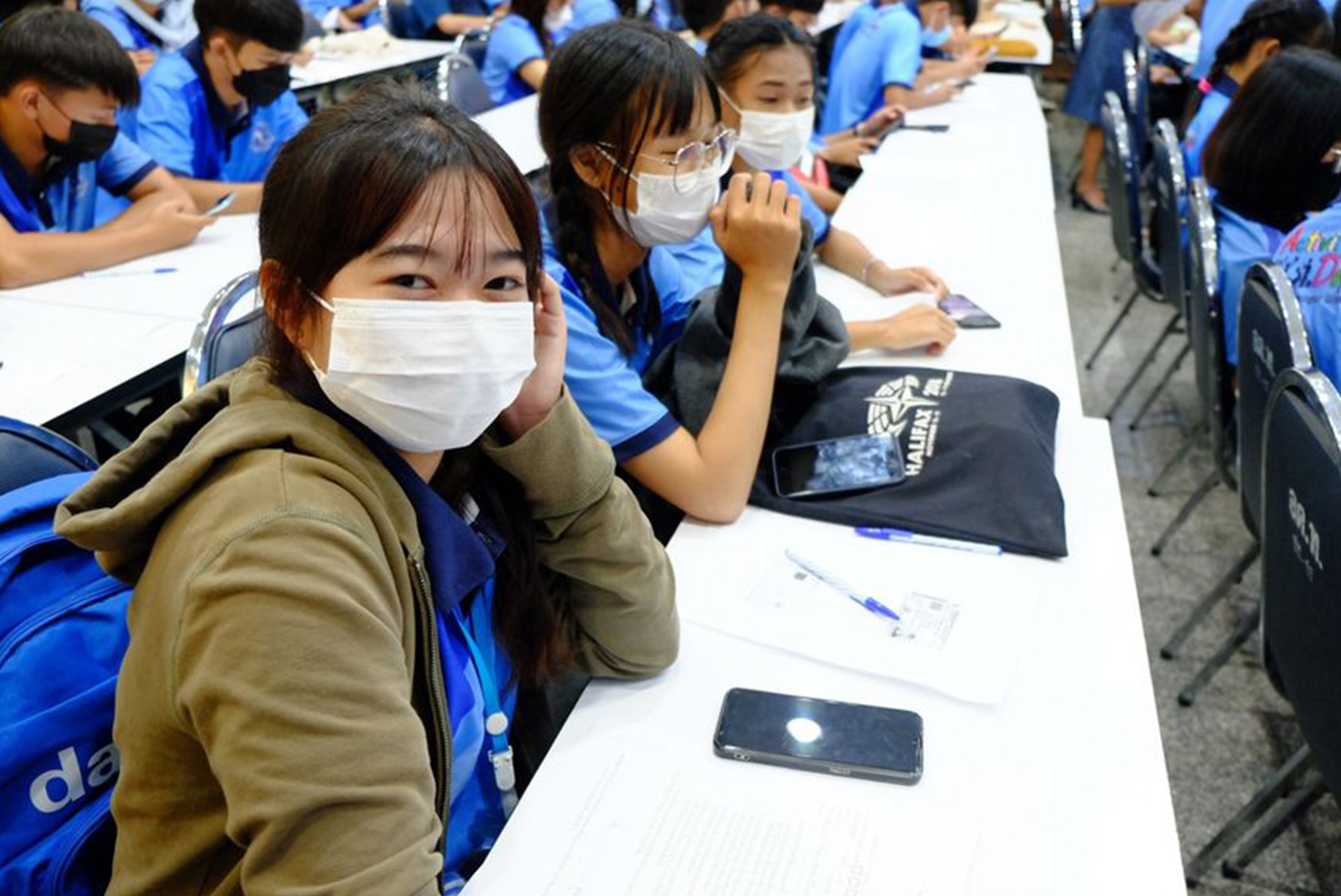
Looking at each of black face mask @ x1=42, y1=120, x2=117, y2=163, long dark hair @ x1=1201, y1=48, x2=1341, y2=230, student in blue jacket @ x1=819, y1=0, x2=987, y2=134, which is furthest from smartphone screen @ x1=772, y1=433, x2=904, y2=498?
student in blue jacket @ x1=819, y1=0, x2=987, y2=134

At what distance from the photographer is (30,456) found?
0.96m

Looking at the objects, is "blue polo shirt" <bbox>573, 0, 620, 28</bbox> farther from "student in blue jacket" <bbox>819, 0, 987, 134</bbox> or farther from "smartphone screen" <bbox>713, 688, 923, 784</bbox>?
"smartphone screen" <bbox>713, 688, 923, 784</bbox>

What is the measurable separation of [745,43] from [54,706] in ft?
5.58

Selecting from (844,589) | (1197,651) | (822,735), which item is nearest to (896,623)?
(844,589)

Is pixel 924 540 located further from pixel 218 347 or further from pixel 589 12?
pixel 589 12

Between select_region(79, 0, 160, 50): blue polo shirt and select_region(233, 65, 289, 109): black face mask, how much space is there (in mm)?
1362

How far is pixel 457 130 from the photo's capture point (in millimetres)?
871

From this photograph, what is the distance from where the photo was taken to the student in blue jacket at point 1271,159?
7.20 feet

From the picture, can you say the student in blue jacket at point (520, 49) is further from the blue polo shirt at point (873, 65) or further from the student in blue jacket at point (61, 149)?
the student in blue jacket at point (61, 149)

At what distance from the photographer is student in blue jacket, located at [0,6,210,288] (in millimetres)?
1994

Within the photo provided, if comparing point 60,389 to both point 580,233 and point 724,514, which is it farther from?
point 724,514

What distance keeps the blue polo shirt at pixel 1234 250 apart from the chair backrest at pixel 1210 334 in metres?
0.05

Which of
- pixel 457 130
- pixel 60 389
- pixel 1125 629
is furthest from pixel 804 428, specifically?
pixel 60 389

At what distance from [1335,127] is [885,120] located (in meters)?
1.62
